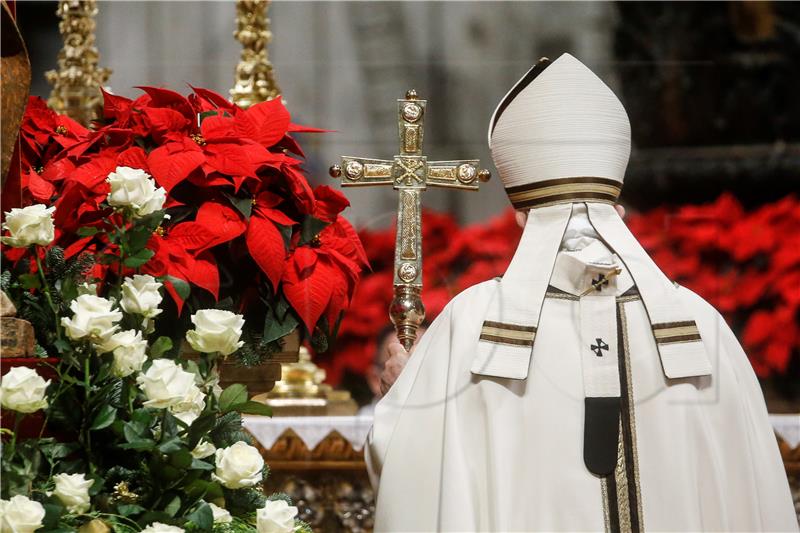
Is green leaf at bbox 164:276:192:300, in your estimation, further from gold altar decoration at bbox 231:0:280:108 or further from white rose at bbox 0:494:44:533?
gold altar decoration at bbox 231:0:280:108

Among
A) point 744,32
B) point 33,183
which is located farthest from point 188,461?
point 744,32

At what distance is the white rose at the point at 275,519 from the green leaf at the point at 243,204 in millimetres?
652

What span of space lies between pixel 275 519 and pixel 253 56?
1668mm

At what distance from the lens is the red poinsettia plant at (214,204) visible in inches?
98.8

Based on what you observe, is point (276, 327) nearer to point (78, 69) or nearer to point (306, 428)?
point (306, 428)

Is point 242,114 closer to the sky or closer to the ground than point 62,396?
closer to the sky

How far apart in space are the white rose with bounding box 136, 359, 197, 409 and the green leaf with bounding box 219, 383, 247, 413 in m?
0.11

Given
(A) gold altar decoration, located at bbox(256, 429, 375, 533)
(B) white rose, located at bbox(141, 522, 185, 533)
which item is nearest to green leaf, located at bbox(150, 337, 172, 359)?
(B) white rose, located at bbox(141, 522, 185, 533)

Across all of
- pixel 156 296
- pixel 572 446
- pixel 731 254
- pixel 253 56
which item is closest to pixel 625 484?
pixel 572 446

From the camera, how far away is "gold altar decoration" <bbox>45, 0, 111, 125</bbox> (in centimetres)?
333

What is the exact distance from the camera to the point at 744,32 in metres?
2.77

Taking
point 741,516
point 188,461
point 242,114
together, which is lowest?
point 741,516

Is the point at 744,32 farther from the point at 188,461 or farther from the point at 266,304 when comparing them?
the point at 188,461

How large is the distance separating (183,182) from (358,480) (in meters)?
1.40
